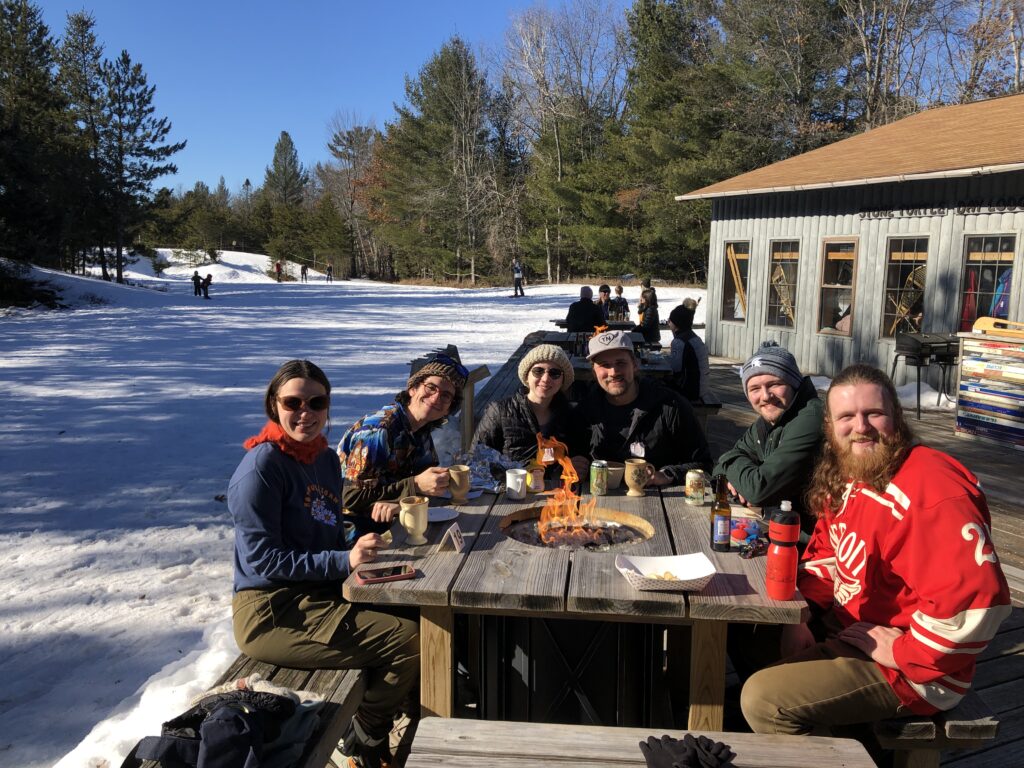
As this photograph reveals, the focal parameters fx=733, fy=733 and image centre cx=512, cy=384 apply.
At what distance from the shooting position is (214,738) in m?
1.93

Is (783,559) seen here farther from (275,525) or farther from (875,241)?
(875,241)

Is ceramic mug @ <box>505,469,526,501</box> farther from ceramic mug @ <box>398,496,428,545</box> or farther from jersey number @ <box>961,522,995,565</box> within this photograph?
jersey number @ <box>961,522,995,565</box>

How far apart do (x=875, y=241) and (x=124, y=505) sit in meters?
10.4

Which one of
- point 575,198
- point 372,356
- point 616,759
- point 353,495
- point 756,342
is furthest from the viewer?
point 575,198

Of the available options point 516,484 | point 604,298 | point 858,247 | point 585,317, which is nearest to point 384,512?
point 516,484

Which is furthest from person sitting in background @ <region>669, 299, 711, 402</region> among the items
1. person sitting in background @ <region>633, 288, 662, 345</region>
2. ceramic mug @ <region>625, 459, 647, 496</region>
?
ceramic mug @ <region>625, 459, 647, 496</region>

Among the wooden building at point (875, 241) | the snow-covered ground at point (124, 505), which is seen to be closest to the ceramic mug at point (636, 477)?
the snow-covered ground at point (124, 505)

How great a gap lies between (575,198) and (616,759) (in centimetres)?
3604

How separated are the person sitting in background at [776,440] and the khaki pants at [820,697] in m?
0.89

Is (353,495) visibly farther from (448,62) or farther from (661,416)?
(448,62)

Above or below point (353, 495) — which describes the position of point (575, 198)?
above

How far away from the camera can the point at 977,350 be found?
25.3 feet

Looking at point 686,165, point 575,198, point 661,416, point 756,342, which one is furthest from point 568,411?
point 575,198

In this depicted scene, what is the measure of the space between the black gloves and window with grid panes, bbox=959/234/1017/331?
9513mm
